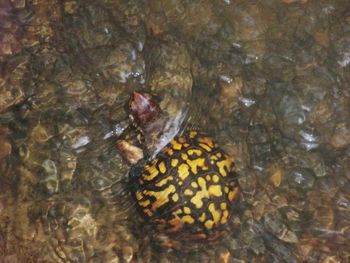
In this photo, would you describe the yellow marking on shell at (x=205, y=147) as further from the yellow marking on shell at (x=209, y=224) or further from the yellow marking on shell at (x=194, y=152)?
the yellow marking on shell at (x=209, y=224)

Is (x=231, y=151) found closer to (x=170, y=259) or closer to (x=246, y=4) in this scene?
(x=170, y=259)

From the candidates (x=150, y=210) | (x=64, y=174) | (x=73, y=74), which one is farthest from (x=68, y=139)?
(x=150, y=210)

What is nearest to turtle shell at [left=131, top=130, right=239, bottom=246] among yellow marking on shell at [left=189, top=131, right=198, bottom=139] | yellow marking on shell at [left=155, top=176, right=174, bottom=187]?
yellow marking on shell at [left=155, top=176, right=174, bottom=187]

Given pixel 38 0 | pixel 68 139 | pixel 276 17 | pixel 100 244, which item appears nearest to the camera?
pixel 100 244

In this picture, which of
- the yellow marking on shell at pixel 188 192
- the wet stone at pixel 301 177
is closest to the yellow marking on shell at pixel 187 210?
the yellow marking on shell at pixel 188 192

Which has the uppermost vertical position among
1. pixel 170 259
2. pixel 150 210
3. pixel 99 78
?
pixel 99 78

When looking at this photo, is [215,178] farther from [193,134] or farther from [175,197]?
[193,134]

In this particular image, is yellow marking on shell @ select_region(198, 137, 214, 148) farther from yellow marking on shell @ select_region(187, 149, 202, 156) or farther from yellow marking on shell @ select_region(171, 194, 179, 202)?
yellow marking on shell @ select_region(171, 194, 179, 202)
